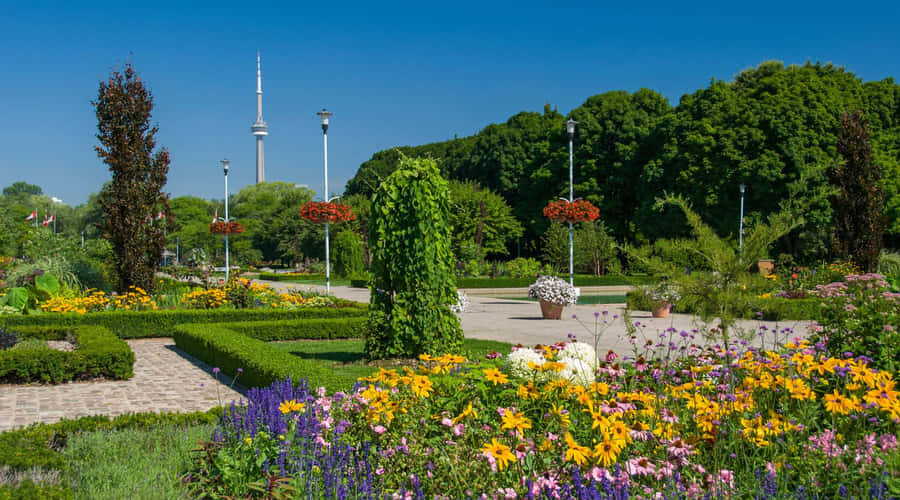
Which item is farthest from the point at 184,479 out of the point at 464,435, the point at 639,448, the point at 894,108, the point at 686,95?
the point at 894,108

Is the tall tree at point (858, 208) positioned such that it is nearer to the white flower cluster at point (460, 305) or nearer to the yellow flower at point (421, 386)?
the white flower cluster at point (460, 305)

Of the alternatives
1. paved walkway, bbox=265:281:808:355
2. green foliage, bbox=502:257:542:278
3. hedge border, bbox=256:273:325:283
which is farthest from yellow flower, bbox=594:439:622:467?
hedge border, bbox=256:273:325:283

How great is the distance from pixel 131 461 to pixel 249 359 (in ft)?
12.6

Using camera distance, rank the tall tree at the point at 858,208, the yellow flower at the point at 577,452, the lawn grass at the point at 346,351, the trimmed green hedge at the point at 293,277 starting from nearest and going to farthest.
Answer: the yellow flower at the point at 577,452 < the lawn grass at the point at 346,351 < the tall tree at the point at 858,208 < the trimmed green hedge at the point at 293,277

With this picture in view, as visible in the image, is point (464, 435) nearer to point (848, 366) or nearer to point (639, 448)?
point (639, 448)

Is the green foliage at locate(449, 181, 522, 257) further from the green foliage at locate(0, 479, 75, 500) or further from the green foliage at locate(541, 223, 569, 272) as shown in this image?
the green foliage at locate(0, 479, 75, 500)

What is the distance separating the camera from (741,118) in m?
31.9

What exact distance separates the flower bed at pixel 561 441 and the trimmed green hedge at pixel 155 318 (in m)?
9.89

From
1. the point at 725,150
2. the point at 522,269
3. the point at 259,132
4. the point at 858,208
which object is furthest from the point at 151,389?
the point at 259,132

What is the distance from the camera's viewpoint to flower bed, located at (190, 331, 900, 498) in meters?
3.02

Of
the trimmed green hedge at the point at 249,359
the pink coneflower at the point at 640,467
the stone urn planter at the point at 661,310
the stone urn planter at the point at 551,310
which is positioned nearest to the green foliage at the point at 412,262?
the trimmed green hedge at the point at 249,359

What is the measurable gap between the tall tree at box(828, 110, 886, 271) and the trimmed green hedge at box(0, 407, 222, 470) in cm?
2127

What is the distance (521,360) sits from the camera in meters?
5.07

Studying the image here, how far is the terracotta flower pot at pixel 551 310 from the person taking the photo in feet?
55.1
